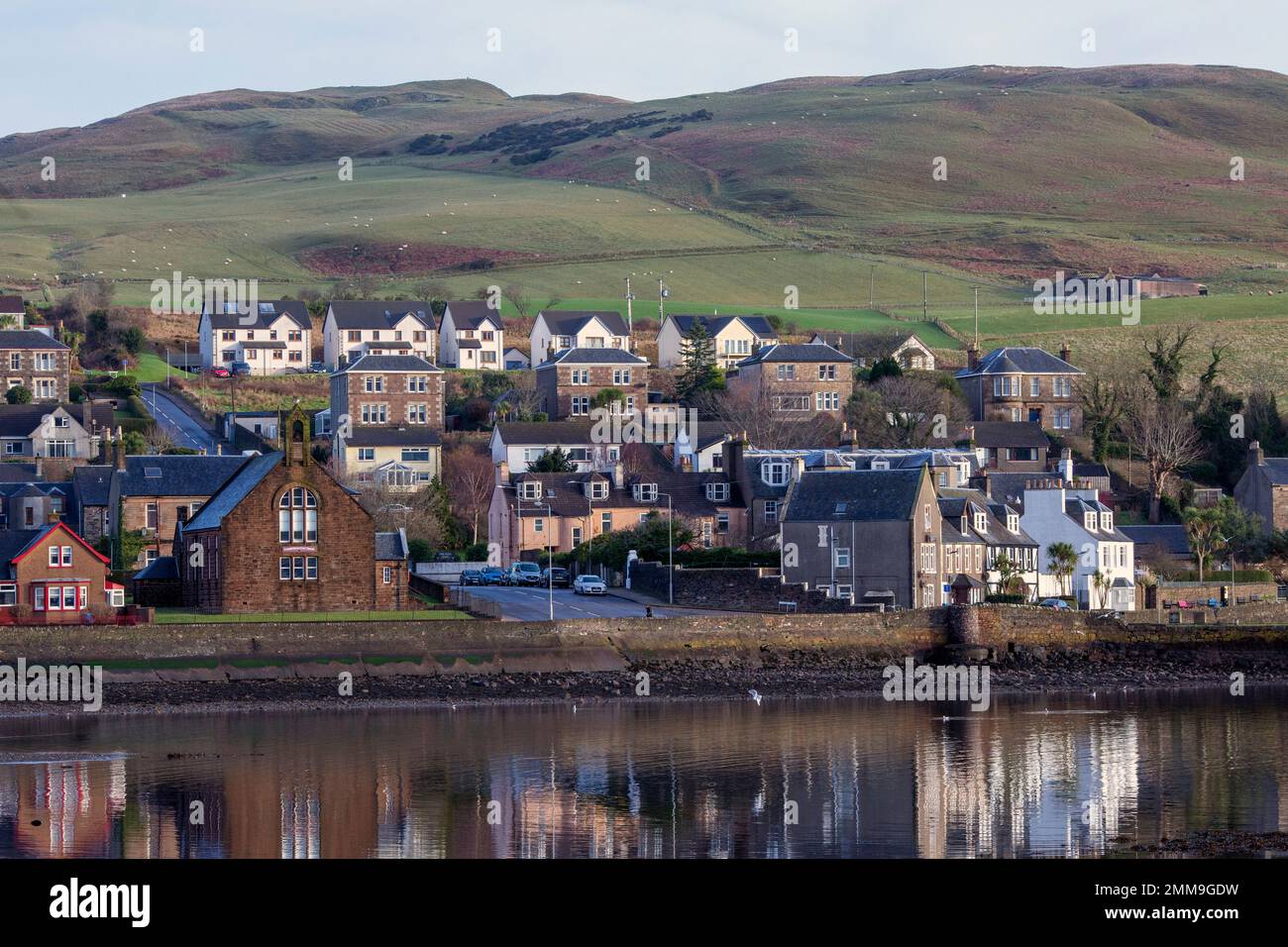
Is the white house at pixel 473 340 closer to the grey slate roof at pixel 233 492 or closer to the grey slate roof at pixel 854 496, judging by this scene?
the grey slate roof at pixel 233 492

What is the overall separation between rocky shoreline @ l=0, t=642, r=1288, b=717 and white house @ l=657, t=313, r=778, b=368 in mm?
67505

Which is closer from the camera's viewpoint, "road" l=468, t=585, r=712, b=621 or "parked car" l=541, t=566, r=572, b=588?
"road" l=468, t=585, r=712, b=621

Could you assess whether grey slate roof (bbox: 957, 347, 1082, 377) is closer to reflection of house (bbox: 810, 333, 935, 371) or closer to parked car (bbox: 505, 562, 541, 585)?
reflection of house (bbox: 810, 333, 935, 371)

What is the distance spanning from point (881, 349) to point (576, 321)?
70.3 ft

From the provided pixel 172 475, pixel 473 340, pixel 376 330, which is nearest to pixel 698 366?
pixel 473 340

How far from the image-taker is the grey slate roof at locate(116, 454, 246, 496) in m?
86.6

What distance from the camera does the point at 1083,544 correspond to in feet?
276

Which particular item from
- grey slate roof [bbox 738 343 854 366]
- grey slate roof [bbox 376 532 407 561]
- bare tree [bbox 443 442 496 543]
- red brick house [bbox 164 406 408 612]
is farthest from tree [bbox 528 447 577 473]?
red brick house [bbox 164 406 408 612]

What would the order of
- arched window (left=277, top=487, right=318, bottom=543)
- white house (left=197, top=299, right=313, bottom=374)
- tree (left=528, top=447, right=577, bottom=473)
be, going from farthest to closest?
white house (left=197, top=299, right=313, bottom=374), tree (left=528, top=447, right=577, bottom=473), arched window (left=277, top=487, right=318, bottom=543)

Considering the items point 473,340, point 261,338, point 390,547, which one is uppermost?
point 261,338

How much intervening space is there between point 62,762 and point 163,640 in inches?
477

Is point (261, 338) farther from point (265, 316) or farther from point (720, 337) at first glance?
point (720, 337)
